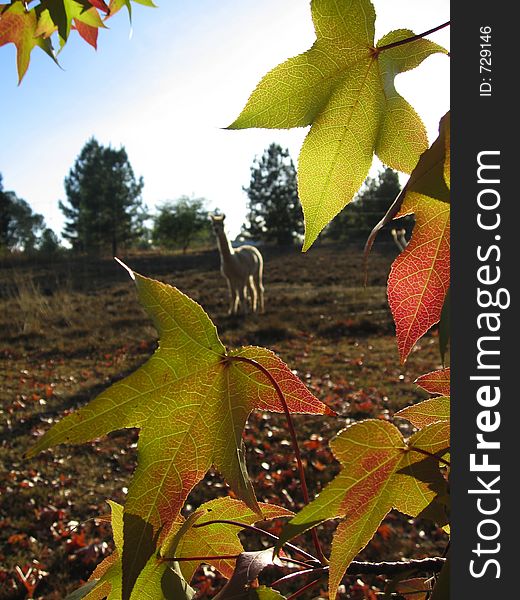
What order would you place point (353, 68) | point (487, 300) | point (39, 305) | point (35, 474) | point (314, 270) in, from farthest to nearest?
point (314, 270) → point (39, 305) → point (35, 474) → point (353, 68) → point (487, 300)

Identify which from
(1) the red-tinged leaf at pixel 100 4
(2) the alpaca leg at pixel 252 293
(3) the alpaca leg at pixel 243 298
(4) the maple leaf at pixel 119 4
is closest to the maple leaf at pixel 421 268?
(1) the red-tinged leaf at pixel 100 4

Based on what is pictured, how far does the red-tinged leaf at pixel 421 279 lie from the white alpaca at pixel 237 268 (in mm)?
7738

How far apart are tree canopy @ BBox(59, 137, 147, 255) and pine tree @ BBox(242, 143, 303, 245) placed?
5462 mm

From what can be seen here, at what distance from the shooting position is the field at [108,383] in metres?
2.61

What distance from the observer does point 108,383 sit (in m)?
5.16

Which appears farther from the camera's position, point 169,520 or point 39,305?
point 39,305

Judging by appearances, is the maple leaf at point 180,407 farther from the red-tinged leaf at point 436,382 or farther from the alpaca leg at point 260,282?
the alpaca leg at point 260,282

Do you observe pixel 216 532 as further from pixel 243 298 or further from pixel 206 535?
pixel 243 298

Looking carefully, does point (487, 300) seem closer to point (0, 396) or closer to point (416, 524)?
point (416, 524)

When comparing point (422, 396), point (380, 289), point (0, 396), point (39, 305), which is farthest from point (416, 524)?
point (380, 289)

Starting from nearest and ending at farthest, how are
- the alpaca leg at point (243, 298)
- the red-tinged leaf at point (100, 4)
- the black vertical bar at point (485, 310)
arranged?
the black vertical bar at point (485, 310) → the red-tinged leaf at point (100, 4) → the alpaca leg at point (243, 298)

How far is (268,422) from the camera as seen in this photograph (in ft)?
14.1

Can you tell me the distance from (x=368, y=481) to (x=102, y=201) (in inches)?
1036

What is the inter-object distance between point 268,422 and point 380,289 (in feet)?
26.2
